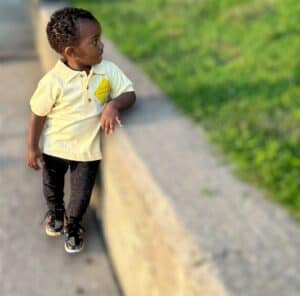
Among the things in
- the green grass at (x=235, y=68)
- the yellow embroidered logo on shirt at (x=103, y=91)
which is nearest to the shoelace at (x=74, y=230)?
the yellow embroidered logo on shirt at (x=103, y=91)

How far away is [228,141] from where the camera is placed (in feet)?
10.9

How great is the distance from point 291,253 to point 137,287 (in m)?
1.41

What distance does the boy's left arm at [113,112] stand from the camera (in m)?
0.44

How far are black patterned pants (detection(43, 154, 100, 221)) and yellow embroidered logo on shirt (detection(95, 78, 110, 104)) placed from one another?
46 mm

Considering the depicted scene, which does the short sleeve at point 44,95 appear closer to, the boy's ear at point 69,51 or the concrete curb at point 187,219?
the boy's ear at point 69,51

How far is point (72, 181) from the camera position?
0.45m

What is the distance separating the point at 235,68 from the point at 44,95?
410cm

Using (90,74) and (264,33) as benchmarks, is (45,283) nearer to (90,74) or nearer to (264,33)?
(264,33)

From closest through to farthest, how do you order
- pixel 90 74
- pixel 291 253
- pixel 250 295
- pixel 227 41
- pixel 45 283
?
1. pixel 90 74
2. pixel 250 295
3. pixel 291 253
4. pixel 45 283
5. pixel 227 41


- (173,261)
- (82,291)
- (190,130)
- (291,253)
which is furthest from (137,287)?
→ (291,253)

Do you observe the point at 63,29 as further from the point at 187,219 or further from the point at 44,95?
the point at 187,219

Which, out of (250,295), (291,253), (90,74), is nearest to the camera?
(90,74)

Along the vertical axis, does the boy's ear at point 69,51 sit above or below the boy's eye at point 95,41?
below

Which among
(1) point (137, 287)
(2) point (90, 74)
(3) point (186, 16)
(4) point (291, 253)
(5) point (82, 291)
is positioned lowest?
(5) point (82, 291)
